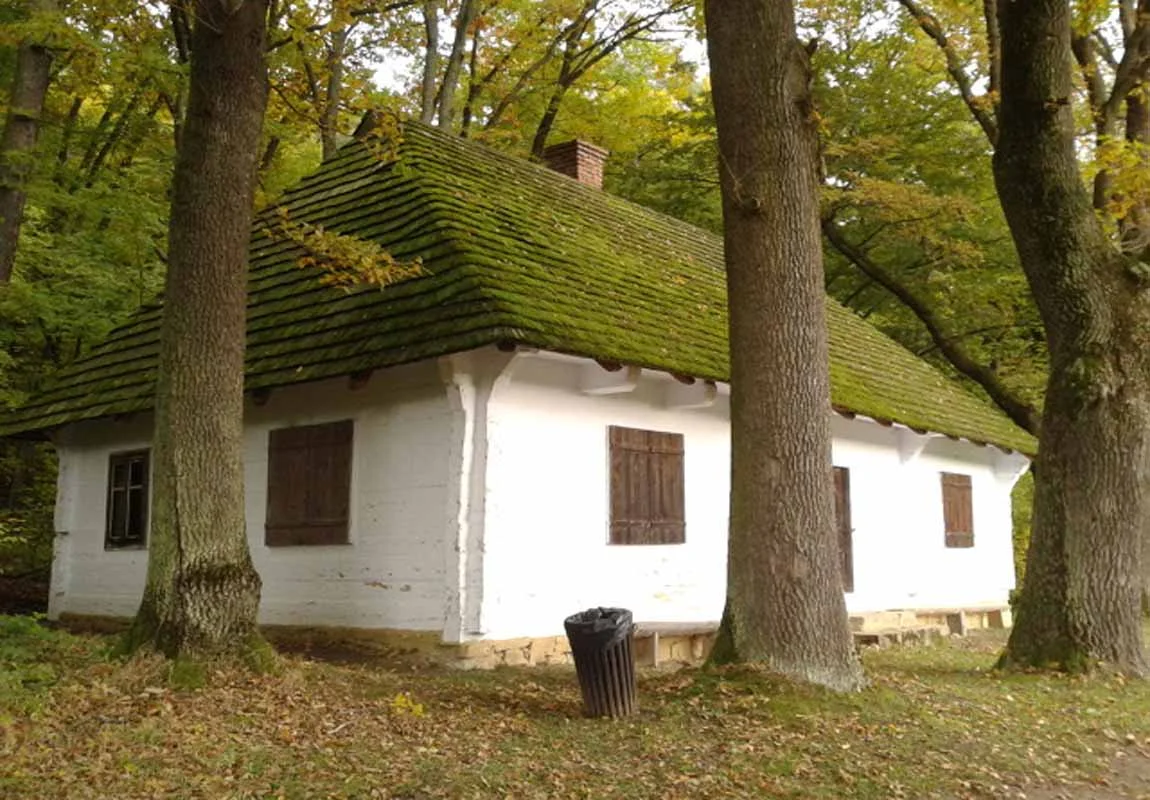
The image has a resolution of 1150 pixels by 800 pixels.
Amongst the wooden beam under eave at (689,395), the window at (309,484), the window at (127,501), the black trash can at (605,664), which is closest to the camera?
the black trash can at (605,664)

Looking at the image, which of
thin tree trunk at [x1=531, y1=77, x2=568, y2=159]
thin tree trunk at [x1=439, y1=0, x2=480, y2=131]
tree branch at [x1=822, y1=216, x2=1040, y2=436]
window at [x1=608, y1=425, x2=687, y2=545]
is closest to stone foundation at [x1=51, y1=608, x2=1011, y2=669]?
window at [x1=608, y1=425, x2=687, y2=545]

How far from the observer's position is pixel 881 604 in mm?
14609

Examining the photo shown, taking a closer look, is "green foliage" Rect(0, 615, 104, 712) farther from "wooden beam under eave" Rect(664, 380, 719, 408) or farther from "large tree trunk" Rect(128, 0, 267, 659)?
"wooden beam under eave" Rect(664, 380, 719, 408)

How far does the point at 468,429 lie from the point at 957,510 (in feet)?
34.7

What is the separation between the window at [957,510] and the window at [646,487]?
691 cm

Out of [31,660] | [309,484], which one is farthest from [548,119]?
[31,660]

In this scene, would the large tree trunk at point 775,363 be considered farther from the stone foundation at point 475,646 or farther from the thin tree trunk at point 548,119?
the thin tree trunk at point 548,119

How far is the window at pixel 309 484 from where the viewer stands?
33.8 ft

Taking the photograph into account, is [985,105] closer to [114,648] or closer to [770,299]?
[770,299]

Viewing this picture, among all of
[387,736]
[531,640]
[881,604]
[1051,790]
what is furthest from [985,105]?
[387,736]

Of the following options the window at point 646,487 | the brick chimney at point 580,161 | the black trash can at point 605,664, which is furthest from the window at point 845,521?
the black trash can at point 605,664

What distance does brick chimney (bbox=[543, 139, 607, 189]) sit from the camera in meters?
16.9

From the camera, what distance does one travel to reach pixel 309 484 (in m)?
10.6

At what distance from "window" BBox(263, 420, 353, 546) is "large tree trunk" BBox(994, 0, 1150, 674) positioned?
21.4 feet
